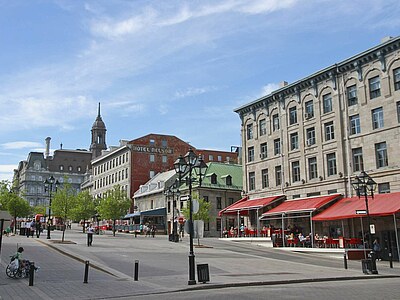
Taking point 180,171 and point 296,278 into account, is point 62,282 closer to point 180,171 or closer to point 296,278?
point 180,171

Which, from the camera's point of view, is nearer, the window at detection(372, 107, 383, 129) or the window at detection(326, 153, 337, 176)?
the window at detection(372, 107, 383, 129)

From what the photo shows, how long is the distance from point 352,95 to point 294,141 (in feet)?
25.4

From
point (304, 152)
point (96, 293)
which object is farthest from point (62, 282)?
point (304, 152)

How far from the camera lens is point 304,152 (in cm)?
4203

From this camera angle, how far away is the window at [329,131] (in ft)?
129

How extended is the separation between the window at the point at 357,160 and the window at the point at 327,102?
4.64 meters

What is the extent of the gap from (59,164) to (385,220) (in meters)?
129

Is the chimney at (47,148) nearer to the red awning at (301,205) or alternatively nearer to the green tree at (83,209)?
the green tree at (83,209)

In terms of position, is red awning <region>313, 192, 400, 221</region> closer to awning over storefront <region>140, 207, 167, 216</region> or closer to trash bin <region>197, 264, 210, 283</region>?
trash bin <region>197, 264, 210, 283</region>

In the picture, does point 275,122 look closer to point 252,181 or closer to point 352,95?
point 252,181

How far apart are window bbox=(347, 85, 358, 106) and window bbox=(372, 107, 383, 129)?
84.6 inches

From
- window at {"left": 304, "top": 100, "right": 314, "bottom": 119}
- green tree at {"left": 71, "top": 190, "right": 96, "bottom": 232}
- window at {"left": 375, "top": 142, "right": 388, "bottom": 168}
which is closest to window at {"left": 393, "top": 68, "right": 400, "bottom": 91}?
window at {"left": 375, "top": 142, "right": 388, "bottom": 168}

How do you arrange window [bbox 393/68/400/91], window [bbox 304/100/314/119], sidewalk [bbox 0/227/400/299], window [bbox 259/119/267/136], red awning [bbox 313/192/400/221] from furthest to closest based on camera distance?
window [bbox 259/119/267/136], window [bbox 304/100/314/119], window [bbox 393/68/400/91], red awning [bbox 313/192/400/221], sidewalk [bbox 0/227/400/299]

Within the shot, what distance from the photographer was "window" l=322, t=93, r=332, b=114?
131 feet
